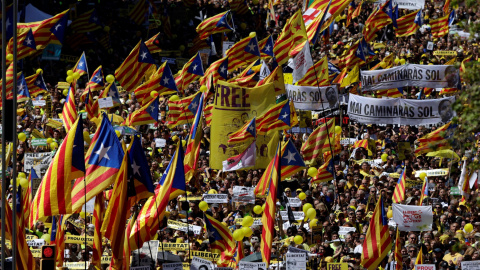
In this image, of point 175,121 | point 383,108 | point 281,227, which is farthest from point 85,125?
point 281,227

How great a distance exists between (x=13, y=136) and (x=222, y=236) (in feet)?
13.1

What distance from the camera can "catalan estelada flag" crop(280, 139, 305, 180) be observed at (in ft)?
65.8

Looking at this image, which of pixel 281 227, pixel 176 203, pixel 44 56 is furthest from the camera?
pixel 44 56

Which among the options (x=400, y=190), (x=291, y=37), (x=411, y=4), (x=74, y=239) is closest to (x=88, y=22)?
(x=411, y=4)

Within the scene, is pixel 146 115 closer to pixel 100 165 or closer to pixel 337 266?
pixel 100 165

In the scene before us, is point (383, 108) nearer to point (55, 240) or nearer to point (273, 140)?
point (273, 140)

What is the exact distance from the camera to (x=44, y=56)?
1299 inches

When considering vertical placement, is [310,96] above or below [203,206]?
above

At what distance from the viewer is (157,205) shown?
16141 millimetres

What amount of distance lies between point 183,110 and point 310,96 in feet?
9.83

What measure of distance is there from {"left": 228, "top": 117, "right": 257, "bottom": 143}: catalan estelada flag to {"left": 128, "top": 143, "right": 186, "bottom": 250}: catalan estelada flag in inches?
181

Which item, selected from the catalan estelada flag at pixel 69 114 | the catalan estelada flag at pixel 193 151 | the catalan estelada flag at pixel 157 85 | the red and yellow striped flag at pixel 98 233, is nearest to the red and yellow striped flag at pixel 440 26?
the catalan estelada flag at pixel 157 85

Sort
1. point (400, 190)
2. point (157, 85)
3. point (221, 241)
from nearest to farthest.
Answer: point (221, 241), point (400, 190), point (157, 85)

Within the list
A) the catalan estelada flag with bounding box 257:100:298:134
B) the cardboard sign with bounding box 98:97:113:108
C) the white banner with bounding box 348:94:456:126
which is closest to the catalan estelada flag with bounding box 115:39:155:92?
the cardboard sign with bounding box 98:97:113:108
